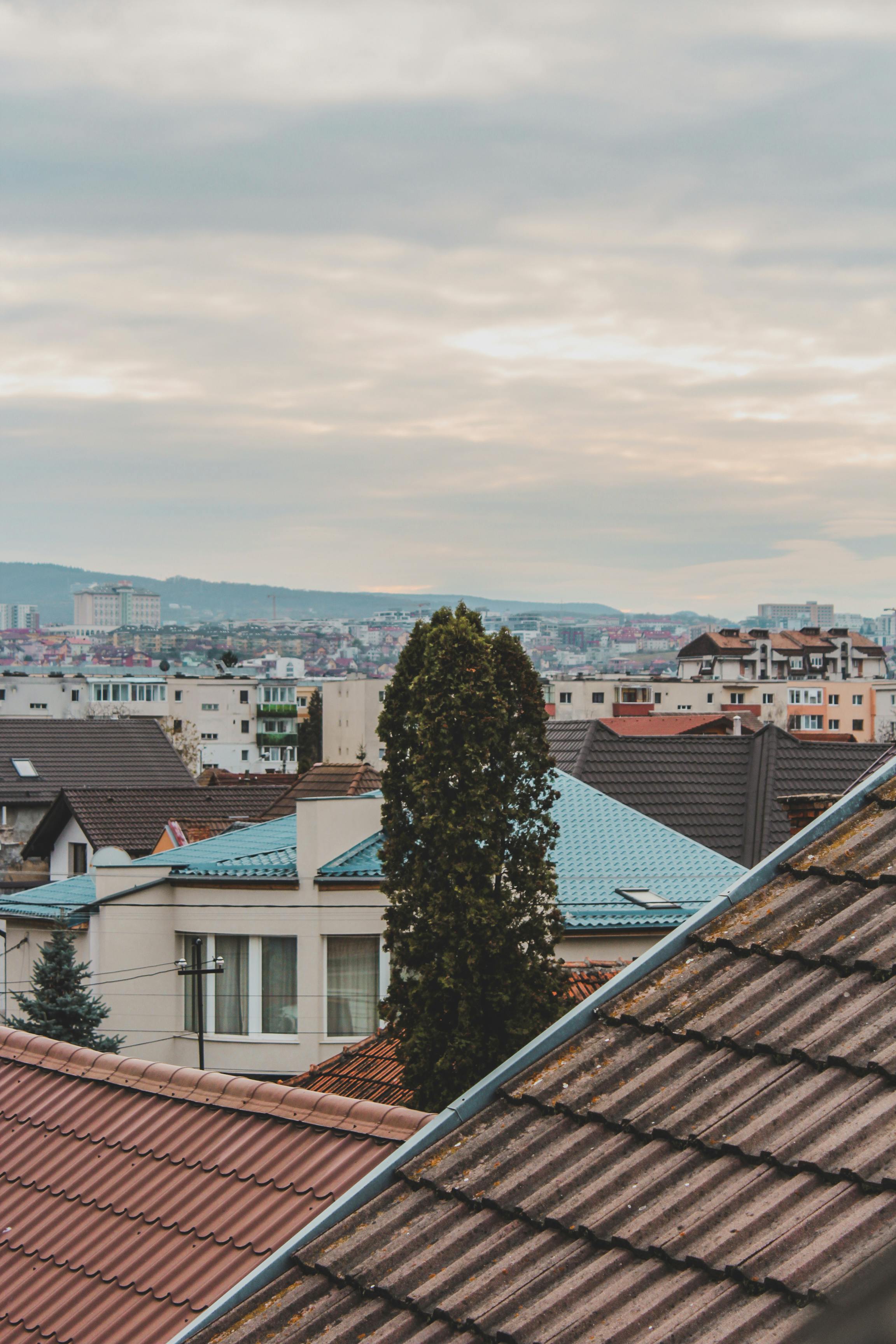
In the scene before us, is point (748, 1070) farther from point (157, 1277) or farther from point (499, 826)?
point (499, 826)

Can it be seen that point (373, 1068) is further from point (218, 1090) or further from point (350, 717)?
point (350, 717)

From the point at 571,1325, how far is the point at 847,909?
4.79 feet

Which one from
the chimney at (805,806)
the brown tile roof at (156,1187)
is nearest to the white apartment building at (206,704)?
the chimney at (805,806)

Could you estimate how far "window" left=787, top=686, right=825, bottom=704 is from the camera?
425 feet

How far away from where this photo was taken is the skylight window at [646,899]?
20047mm

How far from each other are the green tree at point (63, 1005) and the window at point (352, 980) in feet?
9.37

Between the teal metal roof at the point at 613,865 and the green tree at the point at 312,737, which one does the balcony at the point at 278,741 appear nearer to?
the green tree at the point at 312,737

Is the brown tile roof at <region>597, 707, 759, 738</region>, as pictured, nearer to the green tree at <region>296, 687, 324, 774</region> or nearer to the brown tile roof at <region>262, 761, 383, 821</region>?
the green tree at <region>296, 687, 324, 774</region>

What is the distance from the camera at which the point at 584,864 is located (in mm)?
21844

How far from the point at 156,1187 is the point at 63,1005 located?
13.8 m


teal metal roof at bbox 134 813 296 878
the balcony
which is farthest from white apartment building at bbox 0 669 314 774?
teal metal roof at bbox 134 813 296 878

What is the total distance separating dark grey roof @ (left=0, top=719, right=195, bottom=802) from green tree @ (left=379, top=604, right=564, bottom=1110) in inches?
1515

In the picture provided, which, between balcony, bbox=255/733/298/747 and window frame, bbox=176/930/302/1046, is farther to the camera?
balcony, bbox=255/733/298/747

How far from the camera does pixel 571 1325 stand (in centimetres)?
321
